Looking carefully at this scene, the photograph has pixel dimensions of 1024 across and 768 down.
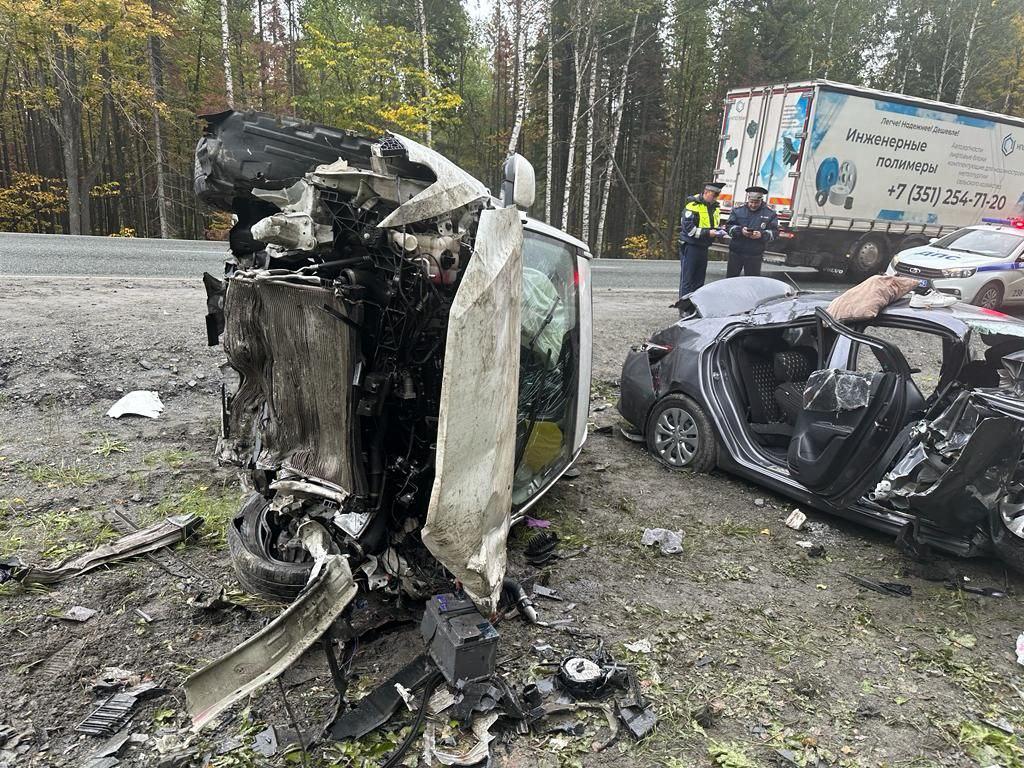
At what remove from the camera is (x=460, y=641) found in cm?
240

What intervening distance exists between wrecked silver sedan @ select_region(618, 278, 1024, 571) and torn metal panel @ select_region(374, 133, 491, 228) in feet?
8.48

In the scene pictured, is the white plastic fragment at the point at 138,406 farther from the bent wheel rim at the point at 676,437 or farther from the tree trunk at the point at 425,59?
the tree trunk at the point at 425,59

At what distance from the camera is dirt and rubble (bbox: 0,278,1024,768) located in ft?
7.79

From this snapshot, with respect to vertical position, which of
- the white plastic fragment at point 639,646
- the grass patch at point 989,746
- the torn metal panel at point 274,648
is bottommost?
the grass patch at point 989,746

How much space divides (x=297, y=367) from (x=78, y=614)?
152 centimetres

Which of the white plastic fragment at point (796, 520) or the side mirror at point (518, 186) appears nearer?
the side mirror at point (518, 186)

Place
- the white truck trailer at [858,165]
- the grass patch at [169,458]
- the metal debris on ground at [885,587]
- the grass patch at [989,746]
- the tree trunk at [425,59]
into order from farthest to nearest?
the tree trunk at [425,59] < the white truck trailer at [858,165] < the grass patch at [169,458] < the metal debris on ground at [885,587] < the grass patch at [989,746]

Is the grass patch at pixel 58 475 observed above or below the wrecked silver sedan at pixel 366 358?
below

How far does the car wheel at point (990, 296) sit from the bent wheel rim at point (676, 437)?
8.34 metres

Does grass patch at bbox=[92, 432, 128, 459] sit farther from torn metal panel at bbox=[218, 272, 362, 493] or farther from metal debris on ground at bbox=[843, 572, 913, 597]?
metal debris on ground at bbox=[843, 572, 913, 597]

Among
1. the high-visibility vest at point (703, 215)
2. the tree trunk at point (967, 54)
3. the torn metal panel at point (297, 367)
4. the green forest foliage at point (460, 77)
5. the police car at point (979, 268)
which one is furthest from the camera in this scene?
the tree trunk at point (967, 54)

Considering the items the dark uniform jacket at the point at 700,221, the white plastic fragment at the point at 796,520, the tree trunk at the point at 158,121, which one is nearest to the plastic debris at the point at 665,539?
the white plastic fragment at the point at 796,520

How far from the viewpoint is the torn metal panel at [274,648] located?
1957 millimetres

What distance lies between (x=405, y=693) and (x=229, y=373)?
168 inches
